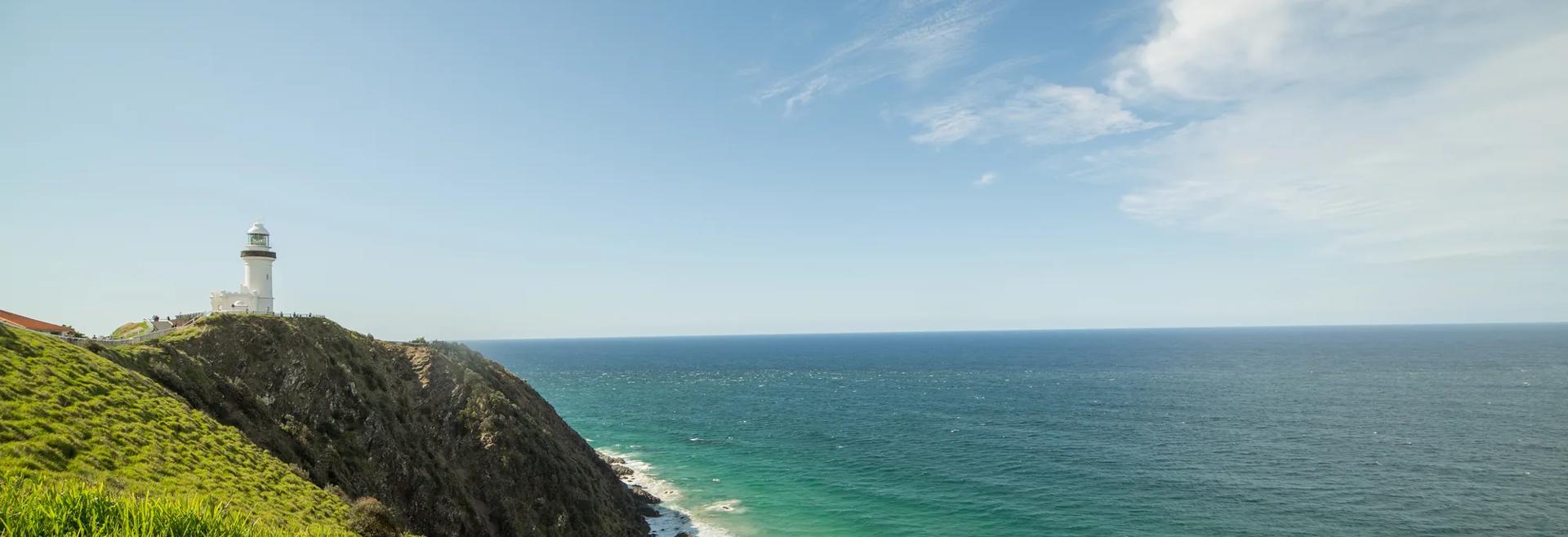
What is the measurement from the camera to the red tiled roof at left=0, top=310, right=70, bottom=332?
41.2 meters

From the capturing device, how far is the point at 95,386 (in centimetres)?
2936

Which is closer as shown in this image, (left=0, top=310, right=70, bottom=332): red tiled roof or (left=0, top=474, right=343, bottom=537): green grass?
(left=0, top=474, right=343, bottom=537): green grass

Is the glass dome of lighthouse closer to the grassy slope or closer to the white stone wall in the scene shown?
the white stone wall

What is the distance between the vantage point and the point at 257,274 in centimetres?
5453

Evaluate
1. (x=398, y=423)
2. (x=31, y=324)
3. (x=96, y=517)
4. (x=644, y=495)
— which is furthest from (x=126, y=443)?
(x=644, y=495)

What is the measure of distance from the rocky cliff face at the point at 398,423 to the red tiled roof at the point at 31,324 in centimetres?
963

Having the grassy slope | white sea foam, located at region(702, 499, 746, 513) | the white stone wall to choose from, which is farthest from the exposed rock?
the white stone wall

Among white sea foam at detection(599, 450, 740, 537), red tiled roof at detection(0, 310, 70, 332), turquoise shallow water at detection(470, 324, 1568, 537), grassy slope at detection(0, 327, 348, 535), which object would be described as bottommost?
white sea foam at detection(599, 450, 740, 537)

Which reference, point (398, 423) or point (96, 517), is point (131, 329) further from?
point (96, 517)

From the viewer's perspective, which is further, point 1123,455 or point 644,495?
point 1123,455

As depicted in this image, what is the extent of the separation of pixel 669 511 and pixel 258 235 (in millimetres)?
44047

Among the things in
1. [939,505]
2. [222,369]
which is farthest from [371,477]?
[939,505]

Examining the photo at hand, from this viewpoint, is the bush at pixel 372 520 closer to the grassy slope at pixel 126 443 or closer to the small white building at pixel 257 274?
the grassy slope at pixel 126 443

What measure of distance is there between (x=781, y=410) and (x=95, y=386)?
101511 mm
